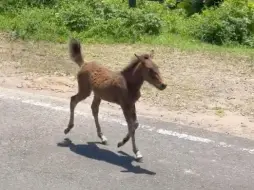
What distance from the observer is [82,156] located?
6.76m

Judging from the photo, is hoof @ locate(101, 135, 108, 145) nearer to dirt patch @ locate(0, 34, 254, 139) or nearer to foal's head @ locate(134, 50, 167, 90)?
foal's head @ locate(134, 50, 167, 90)

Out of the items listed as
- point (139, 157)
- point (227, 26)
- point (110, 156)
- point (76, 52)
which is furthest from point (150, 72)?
point (227, 26)

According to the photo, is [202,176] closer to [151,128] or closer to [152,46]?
[151,128]

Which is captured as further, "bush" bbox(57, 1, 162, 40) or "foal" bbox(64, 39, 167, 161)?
"bush" bbox(57, 1, 162, 40)

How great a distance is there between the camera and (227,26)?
1260 centimetres

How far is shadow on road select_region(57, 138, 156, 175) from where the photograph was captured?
645 centimetres

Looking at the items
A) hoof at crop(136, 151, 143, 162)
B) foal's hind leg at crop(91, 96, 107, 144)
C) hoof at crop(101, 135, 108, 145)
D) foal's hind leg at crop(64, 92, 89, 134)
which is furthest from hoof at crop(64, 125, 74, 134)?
hoof at crop(136, 151, 143, 162)

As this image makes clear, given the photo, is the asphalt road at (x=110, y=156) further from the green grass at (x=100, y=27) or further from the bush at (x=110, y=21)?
the bush at (x=110, y=21)

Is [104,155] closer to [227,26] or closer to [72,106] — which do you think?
[72,106]

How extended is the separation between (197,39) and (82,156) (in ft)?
22.6

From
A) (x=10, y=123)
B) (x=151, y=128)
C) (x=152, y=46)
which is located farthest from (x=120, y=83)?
(x=152, y=46)

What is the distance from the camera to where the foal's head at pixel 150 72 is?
6305 millimetres

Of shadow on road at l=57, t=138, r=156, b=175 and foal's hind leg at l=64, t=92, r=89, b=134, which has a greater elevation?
foal's hind leg at l=64, t=92, r=89, b=134

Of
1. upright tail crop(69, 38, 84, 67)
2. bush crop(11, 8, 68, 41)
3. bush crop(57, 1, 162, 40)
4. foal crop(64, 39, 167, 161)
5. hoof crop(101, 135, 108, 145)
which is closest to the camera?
foal crop(64, 39, 167, 161)
